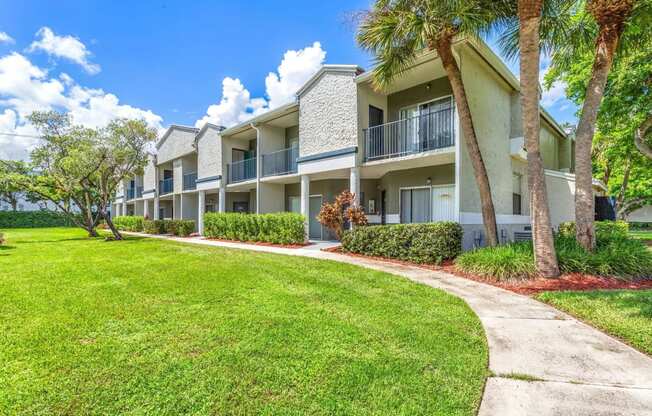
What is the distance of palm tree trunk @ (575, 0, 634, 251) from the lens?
25.4 ft

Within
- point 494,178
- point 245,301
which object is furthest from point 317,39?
point 245,301

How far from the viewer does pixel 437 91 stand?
12.2 m

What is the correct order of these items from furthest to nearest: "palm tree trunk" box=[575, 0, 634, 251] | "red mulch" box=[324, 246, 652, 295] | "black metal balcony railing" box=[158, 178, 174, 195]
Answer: "black metal balcony railing" box=[158, 178, 174, 195] → "palm tree trunk" box=[575, 0, 634, 251] → "red mulch" box=[324, 246, 652, 295]

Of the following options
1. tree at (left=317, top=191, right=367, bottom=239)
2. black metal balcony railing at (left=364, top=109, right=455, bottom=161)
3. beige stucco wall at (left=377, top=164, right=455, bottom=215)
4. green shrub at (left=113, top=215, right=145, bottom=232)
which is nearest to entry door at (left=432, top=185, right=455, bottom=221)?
beige stucco wall at (left=377, top=164, right=455, bottom=215)

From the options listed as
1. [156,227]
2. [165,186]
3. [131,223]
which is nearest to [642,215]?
[156,227]

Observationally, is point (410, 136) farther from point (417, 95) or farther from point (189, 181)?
point (189, 181)

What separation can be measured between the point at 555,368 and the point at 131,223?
3038 centimetres

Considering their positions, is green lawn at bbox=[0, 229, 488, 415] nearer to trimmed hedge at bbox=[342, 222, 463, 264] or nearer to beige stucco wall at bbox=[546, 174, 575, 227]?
trimmed hedge at bbox=[342, 222, 463, 264]

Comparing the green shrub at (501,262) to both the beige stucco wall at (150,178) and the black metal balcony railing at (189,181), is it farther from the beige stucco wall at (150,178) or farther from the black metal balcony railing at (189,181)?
the beige stucco wall at (150,178)

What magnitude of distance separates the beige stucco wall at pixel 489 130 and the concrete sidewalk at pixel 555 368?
18.9ft

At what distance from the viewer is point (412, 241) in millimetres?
9852

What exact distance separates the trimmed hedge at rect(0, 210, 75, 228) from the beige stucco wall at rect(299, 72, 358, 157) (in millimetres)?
32888

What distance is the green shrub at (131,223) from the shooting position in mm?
26094

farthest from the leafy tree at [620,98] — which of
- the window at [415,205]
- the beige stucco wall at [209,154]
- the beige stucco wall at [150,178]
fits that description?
the beige stucco wall at [150,178]
